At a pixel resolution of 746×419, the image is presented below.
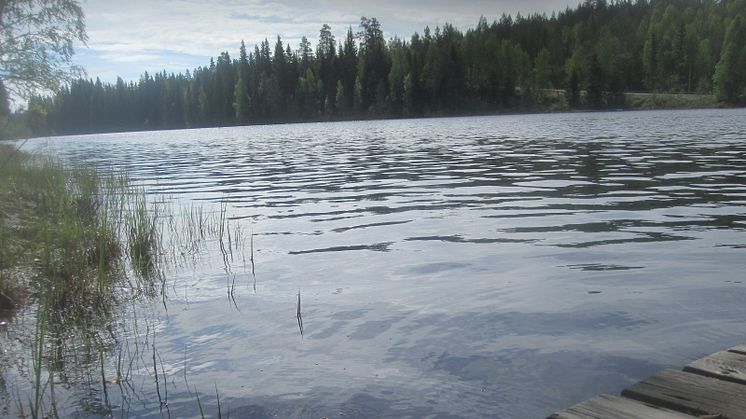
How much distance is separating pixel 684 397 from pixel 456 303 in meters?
3.64

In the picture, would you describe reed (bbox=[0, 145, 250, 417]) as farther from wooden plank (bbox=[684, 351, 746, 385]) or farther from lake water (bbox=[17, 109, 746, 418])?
wooden plank (bbox=[684, 351, 746, 385])

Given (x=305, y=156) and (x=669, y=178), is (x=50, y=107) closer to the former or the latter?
(x=305, y=156)

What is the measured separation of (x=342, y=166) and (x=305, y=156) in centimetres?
814

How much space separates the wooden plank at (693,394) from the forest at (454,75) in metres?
108

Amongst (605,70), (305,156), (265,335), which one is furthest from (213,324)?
(605,70)

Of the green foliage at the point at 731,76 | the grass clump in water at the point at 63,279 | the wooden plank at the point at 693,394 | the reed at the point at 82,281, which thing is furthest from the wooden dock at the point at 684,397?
the green foliage at the point at 731,76

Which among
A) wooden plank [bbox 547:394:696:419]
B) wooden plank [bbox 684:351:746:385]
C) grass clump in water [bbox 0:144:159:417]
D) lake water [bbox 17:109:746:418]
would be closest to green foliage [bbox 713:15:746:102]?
lake water [bbox 17:109:746:418]

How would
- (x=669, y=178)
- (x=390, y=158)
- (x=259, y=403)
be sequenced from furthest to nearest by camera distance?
1. (x=390, y=158)
2. (x=669, y=178)
3. (x=259, y=403)

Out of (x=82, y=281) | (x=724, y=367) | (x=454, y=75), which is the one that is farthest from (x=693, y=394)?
(x=454, y=75)

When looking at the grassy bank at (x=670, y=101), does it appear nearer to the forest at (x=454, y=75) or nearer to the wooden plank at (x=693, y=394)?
the forest at (x=454, y=75)

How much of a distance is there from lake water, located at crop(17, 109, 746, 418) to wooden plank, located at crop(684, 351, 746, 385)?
2.48 feet

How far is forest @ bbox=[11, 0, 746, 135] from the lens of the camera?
386ft

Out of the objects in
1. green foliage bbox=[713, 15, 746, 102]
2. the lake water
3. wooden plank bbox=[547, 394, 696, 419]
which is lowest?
the lake water

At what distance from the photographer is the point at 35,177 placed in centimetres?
1586
